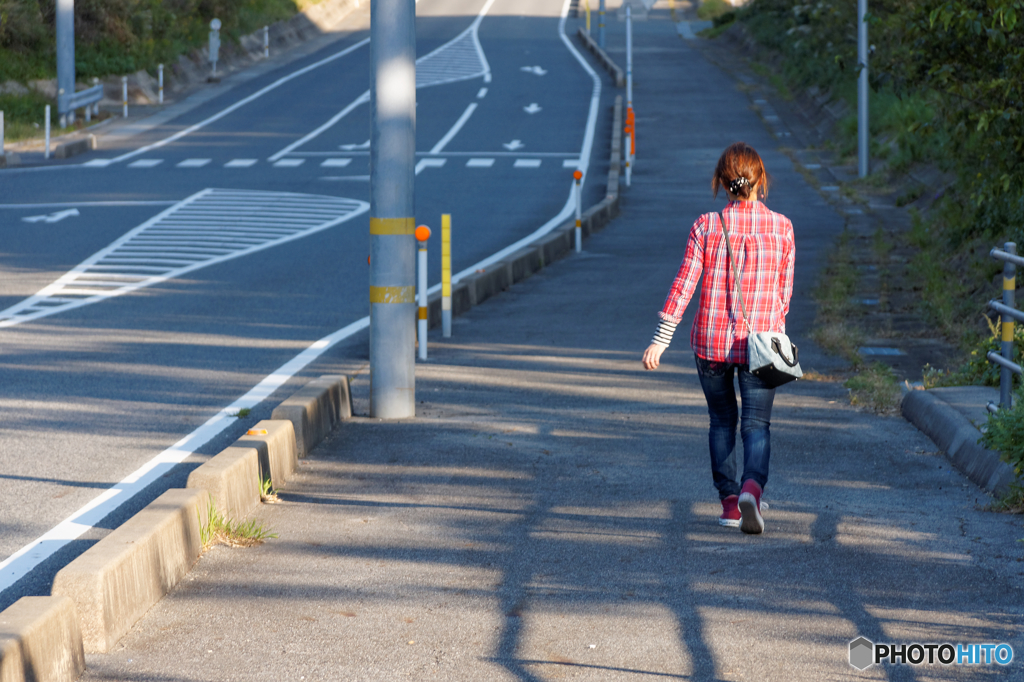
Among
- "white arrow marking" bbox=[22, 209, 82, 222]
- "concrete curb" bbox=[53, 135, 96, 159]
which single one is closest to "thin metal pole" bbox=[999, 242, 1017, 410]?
"white arrow marking" bbox=[22, 209, 82, 222]

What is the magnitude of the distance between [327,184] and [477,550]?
20176mm

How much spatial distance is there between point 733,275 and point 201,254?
12.1 metres

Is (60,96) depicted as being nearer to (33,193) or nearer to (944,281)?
(33,193)

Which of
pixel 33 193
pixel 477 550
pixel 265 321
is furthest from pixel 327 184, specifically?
pixel 477 550

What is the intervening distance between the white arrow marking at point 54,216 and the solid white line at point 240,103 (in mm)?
7918

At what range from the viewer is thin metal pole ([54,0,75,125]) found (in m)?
31.9

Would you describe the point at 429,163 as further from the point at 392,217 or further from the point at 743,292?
the point at 743,292

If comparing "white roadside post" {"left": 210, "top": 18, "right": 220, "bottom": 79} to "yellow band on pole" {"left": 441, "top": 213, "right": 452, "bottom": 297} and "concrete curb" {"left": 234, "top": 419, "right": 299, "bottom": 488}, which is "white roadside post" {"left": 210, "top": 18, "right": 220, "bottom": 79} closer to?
"yellow band on pole" {"left": 441, "top": 213, "right": 452, "bottom": 297}

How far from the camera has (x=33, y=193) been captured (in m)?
22.8

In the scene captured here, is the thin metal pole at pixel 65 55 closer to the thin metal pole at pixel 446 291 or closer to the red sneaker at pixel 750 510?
the thin metal pole at pixel 446 291

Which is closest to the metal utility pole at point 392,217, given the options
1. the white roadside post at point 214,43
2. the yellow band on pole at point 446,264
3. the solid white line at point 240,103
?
the yellow band on pole at point 446,264

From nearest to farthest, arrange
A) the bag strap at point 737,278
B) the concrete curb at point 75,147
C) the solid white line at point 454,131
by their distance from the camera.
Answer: the bag strap at point 737,278
the concrete curb at point 75,147
the solid white line at point 454,131

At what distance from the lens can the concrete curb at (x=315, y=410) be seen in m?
7.15

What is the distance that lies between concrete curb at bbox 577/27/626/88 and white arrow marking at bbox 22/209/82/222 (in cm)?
2651
